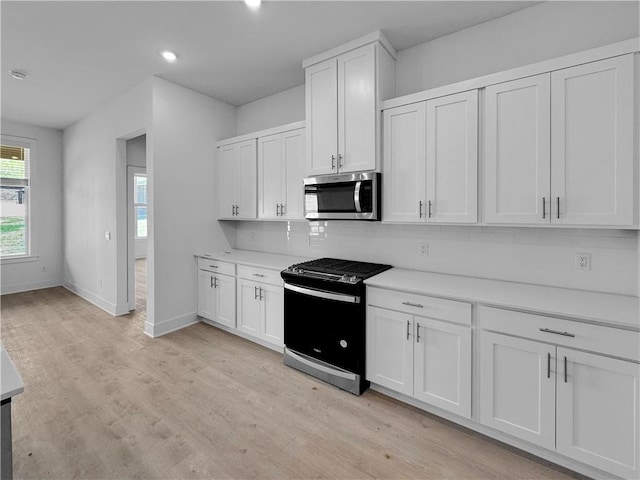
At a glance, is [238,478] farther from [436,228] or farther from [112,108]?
[112,108]

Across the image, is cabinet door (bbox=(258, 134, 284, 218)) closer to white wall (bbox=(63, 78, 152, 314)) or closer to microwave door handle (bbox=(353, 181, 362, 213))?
microwave door handle (bbox=(353, 181, 362, 213))

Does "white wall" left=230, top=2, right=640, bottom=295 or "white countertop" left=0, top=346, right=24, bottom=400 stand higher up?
"white wall" left=230, top=2, right=640, bottom=295

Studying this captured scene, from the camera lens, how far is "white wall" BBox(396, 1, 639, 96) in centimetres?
205

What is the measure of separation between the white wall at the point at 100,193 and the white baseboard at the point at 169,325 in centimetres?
111

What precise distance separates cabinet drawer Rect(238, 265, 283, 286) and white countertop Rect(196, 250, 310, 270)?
0.05 metres

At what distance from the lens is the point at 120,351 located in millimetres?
3262

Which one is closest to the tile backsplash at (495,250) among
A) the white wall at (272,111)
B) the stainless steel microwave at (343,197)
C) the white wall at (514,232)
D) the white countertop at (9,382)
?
the white wall at (514,232)

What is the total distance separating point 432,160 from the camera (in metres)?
2.41

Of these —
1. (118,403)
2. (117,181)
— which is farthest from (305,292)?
(117,181)

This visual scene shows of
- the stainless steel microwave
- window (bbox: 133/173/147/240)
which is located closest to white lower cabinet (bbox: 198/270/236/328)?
the stainless steel microwave

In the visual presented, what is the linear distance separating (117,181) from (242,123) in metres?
1.90

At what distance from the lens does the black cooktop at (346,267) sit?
259cm

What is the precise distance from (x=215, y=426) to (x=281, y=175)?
2.45m

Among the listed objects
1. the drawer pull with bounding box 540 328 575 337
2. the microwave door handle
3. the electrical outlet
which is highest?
the microwave door handle
